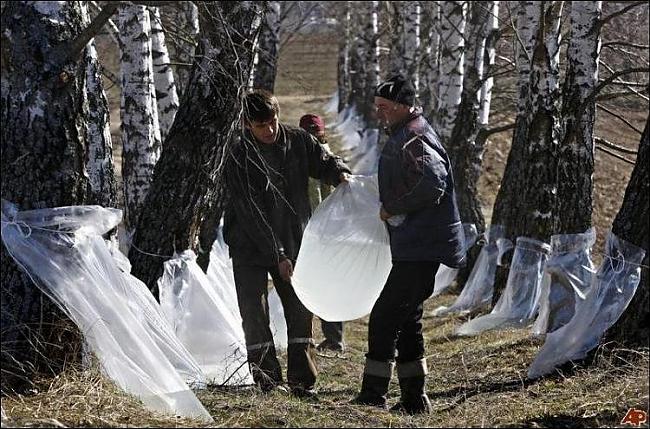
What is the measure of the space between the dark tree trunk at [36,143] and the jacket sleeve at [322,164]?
1782 millimetres

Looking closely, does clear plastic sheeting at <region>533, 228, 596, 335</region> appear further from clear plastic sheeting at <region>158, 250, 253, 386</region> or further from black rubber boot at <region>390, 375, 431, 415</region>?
clear plastic sheeting at <region>158, 250, 253, 386</region>

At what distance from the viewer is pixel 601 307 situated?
565cm

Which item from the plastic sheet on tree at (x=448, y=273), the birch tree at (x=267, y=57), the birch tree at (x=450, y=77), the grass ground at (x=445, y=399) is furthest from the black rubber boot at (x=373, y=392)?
the birch tree at (x=450, y=77)

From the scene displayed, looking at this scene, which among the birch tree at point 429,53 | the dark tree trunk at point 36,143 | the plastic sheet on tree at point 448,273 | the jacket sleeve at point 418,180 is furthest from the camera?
the birch tree at point 429,53

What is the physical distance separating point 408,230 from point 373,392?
36.8 inches

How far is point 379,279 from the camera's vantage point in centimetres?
596

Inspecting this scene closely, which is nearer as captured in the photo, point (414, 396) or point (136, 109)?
point (414, 396)

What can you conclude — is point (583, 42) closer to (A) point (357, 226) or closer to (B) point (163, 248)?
(A) point (357, 226)

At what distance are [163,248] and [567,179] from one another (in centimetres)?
405

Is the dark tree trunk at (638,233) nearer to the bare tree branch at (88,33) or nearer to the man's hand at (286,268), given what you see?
the man's hand at (286,268)

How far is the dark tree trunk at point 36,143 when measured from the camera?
4.70 meters

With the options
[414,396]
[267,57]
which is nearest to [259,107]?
[414,396]

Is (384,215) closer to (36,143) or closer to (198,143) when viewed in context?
(198,143)

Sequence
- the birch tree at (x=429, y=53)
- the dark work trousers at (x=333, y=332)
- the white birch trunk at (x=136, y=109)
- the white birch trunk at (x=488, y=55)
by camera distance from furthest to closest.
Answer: the birch tree at (x=429, y=53) → the white birch trunk at (x=488, y=55) → the white birch trunk at (x=136, y=109) → the dark work trousers at (x=333, y=332)
